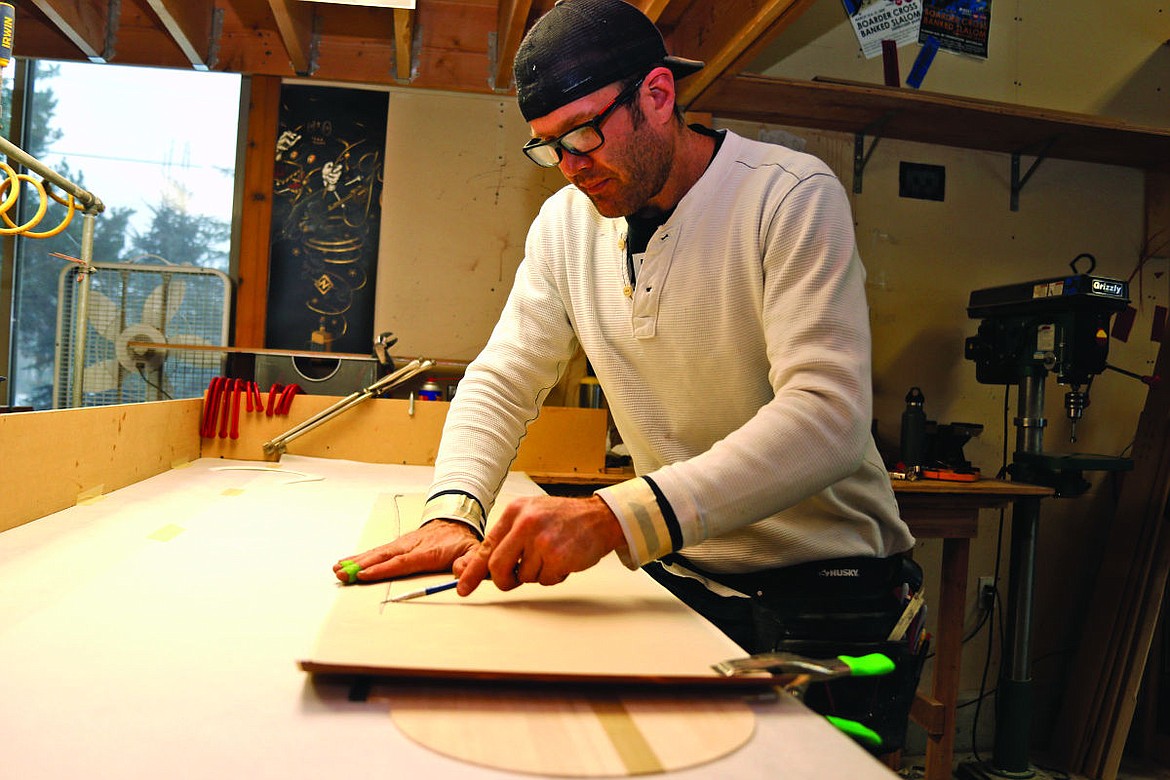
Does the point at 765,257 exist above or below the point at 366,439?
above

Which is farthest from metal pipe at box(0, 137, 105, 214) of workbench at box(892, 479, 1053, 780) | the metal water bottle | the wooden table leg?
the wooden table leg

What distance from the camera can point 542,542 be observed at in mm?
826

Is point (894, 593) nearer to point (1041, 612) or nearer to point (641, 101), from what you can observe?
point (641, 101)

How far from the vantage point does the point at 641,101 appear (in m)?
1.16

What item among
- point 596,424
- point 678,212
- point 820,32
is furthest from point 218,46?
point 678,212

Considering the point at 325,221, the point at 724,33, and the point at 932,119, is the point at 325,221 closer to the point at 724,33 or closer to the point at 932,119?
the point at 724,33

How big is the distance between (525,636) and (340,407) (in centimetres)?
156

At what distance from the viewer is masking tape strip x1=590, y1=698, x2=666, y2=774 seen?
52 centimetres

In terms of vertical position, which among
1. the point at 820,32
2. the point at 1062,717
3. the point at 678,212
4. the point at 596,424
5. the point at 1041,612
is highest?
the point at 820,32

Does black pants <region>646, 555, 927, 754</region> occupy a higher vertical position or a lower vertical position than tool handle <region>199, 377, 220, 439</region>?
lower

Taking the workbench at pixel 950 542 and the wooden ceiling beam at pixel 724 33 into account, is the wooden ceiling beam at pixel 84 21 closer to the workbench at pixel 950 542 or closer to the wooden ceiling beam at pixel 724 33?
the wooden ceiling beam at pixel 724 33

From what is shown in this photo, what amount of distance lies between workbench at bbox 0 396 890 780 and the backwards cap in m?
0.70

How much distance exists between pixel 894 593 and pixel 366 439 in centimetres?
147

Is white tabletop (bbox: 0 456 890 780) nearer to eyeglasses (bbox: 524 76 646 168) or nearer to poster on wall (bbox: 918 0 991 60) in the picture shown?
eyeglasses (bbox: 524 76 646 168)
